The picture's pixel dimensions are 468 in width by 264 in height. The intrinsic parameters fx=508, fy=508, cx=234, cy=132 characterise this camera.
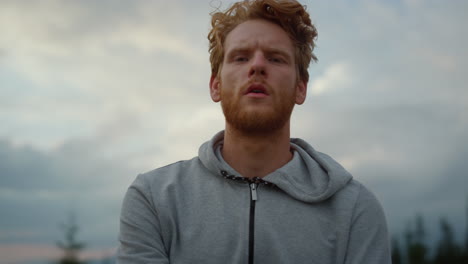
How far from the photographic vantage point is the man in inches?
181

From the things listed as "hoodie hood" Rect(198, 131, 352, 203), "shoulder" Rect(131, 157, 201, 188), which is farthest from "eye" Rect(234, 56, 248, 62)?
"shoulder" Rect(131, 157, 201, 188)

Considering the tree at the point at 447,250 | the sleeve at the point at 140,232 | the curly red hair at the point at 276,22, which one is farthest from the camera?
the tree at the point at 447,250

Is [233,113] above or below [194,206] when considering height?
above

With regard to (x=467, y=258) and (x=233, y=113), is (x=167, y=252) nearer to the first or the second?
(x=233, y=113)

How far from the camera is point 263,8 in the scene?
5.50m

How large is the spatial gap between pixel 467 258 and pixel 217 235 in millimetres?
76343

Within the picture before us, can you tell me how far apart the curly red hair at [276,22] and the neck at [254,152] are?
0.88 metres

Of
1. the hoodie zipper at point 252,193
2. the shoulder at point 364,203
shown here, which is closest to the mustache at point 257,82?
the hoodie zipper at point 252,193

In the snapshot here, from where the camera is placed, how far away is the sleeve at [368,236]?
4.68 meters

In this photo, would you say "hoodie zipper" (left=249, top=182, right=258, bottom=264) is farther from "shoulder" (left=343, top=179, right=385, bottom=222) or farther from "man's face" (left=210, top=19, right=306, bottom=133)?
"shoulder" (left=343, top=179, right=385, bottom=222)

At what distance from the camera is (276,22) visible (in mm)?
5508

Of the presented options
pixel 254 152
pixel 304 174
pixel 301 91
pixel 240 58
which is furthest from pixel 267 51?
pixel 304 174

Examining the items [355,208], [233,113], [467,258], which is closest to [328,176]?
[355,208]

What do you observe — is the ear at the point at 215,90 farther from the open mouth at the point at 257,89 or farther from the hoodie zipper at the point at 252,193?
the hoodie zipper at the point at 252,193
